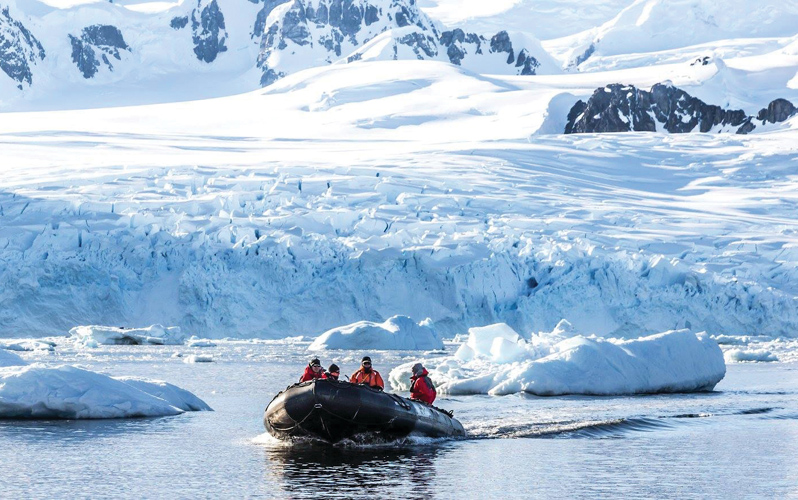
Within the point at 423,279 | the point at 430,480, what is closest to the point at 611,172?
the point at 423,279

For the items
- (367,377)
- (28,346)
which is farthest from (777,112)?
(367,377)

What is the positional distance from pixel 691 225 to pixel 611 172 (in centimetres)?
883

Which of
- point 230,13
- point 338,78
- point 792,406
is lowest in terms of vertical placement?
point 792,406

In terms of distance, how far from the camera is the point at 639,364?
18.8 metres

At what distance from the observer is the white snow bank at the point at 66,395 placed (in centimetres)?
1391

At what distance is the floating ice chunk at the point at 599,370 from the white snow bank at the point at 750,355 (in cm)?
617

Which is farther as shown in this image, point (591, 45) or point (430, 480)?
point (591, 45)

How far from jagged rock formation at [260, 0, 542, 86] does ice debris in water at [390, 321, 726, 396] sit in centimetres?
8685

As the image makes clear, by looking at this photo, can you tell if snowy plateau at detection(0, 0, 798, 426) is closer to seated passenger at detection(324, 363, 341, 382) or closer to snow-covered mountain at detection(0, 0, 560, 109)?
seated passenger at detection(324, 363, 341, 382)

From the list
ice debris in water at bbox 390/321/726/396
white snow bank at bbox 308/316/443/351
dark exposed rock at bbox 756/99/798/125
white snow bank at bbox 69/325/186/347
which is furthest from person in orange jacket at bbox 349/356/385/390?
dark exposed rock at bbox 756/99/798/125

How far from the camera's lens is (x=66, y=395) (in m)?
14.0

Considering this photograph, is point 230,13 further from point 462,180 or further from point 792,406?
point 792,406

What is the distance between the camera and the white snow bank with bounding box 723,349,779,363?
Answer: 25172 millimetres

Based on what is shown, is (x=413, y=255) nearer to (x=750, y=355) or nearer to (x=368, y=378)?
(x=750, y=355)
